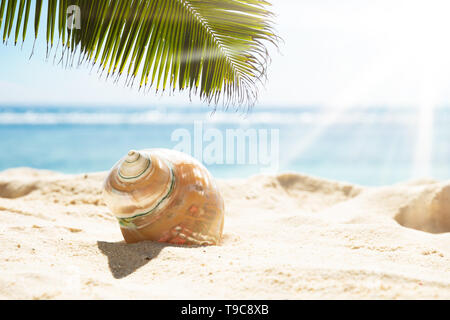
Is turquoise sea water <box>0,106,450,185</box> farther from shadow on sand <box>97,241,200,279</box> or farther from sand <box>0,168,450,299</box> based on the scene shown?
shadow on sand <box>97,241,200,279</box>

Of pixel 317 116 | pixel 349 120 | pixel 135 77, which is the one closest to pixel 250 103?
pixel 135 77

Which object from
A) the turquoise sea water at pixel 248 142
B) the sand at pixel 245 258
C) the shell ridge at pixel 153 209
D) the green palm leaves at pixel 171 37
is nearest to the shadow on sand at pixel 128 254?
the sand at pixel 245 258

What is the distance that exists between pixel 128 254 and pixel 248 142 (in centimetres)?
1425

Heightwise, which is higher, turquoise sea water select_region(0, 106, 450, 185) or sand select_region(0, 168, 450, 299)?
sand select_region(0, 168, 450, 299)

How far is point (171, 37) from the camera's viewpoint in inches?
72.0

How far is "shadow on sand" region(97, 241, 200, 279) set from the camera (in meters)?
1.72

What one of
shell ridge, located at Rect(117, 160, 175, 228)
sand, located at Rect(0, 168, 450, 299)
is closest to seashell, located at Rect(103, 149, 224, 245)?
shell ridge, located at Rect(117, 160, 175, 228)

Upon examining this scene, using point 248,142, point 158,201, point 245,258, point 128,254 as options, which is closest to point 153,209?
point 158,201

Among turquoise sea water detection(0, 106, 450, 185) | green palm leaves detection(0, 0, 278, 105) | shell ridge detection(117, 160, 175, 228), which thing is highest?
green palm leaves detection(0, 0, 278, 105)

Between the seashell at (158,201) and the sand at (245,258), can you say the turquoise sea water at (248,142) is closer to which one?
the sand at (245,258)

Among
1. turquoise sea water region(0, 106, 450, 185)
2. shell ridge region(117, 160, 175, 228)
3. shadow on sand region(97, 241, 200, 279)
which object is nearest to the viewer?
shadow on sand region(97, 241, 200, 279)

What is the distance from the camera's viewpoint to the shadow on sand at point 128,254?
1.72 metres

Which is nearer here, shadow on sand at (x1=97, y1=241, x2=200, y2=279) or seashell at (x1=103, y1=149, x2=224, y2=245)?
shadow on sand at (x1=97, y1=241, x2=200, y2=279)

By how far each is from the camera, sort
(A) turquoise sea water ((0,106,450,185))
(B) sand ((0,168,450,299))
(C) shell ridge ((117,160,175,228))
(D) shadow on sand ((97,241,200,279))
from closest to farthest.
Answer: (B) sand ((0,168,450,299)) → (D) shadow on sand ((97,241,200,279)) → (C) shell ridge ((117,160,175,228)) → (A) turquoise sea water ((0,106,450,185))
